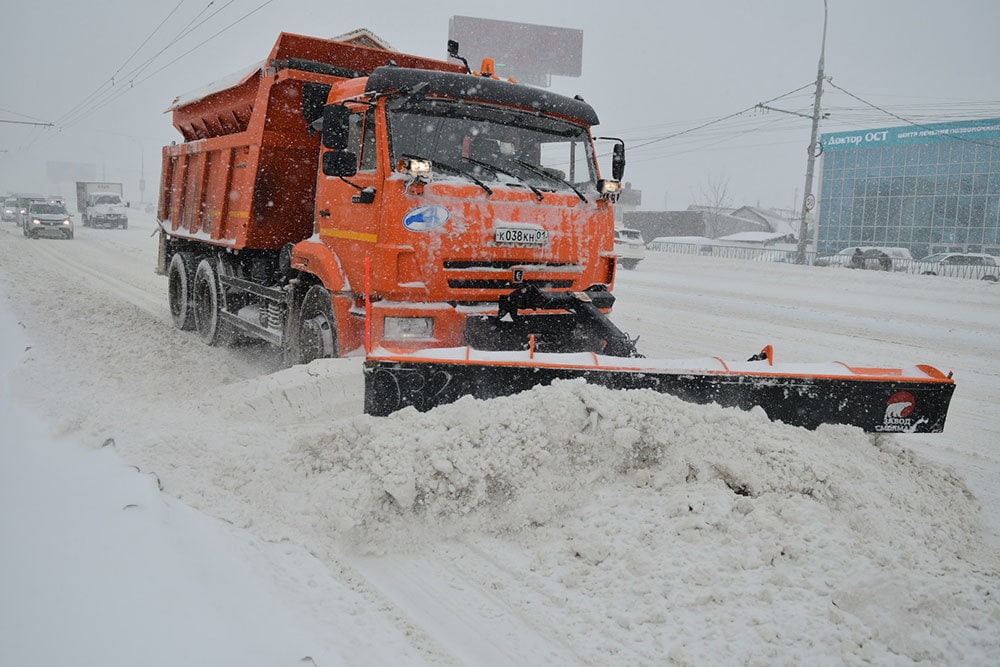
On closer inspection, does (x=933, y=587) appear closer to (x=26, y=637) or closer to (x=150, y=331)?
(x=26, y=637)

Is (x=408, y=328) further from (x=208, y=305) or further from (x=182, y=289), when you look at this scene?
(x=182, y=289)

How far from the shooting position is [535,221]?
549 cm

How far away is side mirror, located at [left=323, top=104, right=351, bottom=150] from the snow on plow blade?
2.22 m

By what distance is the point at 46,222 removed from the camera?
27594 mm

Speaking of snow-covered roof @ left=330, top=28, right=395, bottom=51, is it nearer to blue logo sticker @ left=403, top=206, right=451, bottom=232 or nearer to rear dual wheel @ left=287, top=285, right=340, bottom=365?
rear dual wheel @ left=287, top=285, right=340, bottom=365

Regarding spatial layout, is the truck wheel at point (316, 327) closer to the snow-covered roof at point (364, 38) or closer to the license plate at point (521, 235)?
the license plate at point (521, 235)

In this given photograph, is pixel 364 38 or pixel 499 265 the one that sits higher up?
pixel 364 38

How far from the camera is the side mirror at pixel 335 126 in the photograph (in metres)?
5.53

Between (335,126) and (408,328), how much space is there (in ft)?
5.71

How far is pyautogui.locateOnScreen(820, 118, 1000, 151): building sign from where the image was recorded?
41875 mm

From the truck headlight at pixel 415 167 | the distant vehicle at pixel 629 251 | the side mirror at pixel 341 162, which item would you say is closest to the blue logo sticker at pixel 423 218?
the truck headlight at pixel 415 167

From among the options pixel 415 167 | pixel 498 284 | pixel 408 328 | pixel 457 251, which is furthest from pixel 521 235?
pixel 408 328

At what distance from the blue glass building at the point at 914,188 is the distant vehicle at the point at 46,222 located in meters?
38.5

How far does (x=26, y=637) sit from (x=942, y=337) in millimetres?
12918
